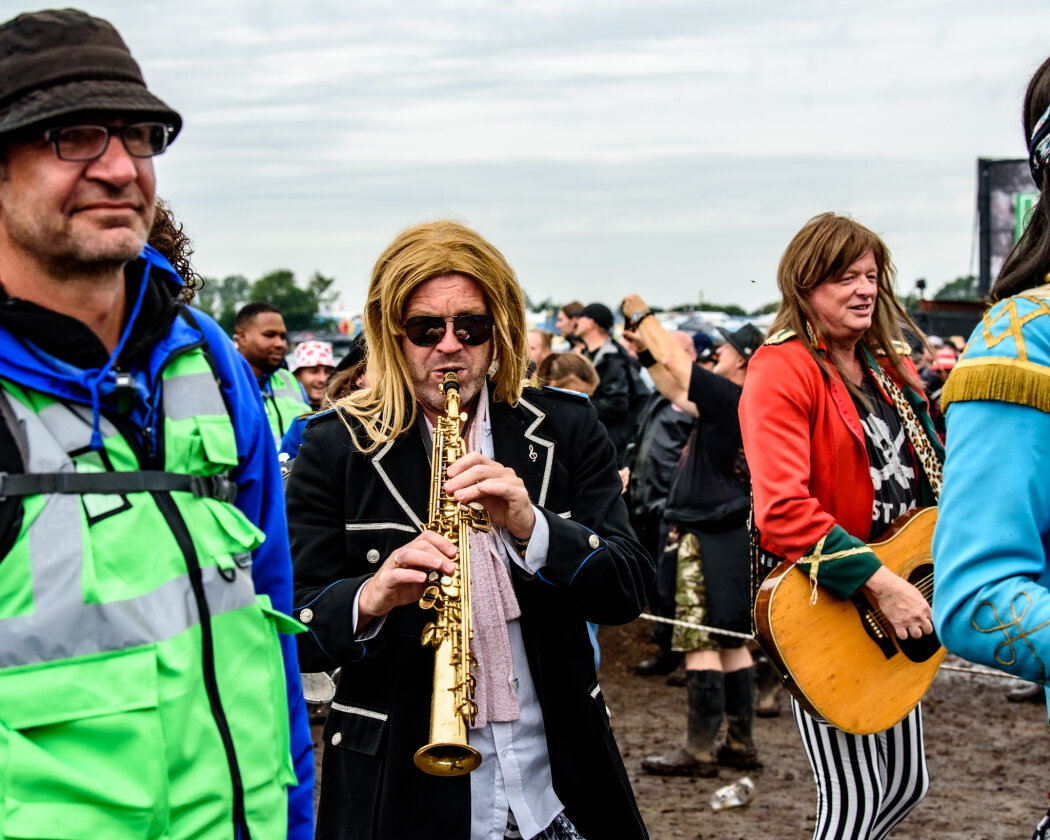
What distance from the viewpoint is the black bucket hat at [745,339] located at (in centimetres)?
655

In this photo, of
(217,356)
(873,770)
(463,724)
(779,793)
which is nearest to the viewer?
(217,356)

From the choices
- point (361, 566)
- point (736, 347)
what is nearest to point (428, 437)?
point (361, 566)

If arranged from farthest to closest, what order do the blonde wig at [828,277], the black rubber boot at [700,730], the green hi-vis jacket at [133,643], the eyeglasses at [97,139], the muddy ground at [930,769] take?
the black rubber boot at [700,730] → the muddy ground at [930,769] → the blonde wig at [828,277] → the eyeglasses at [97,139] → the green hi-vis jacket at [133,643]

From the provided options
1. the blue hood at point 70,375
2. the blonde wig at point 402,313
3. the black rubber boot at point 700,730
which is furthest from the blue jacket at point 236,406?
the black rubber boot at point 700,730

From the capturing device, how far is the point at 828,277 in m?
4.13

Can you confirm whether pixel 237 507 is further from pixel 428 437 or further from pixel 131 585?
pixel 428 437

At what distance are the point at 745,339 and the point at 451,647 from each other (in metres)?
4.20

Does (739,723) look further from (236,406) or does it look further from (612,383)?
(236,406)

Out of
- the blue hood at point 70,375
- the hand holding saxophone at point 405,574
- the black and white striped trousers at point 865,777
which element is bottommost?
the black and white striped trousers at point 865,777

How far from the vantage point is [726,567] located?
6613 millimetres

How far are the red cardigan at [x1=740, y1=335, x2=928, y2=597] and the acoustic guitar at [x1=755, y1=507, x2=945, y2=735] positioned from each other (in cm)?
12

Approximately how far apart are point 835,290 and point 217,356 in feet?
8.19

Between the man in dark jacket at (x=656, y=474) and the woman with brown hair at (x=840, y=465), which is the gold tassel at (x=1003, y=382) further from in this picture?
the man in dark jacket at (x=656, y=474)

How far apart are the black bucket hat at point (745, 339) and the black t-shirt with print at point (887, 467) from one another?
2463mm
